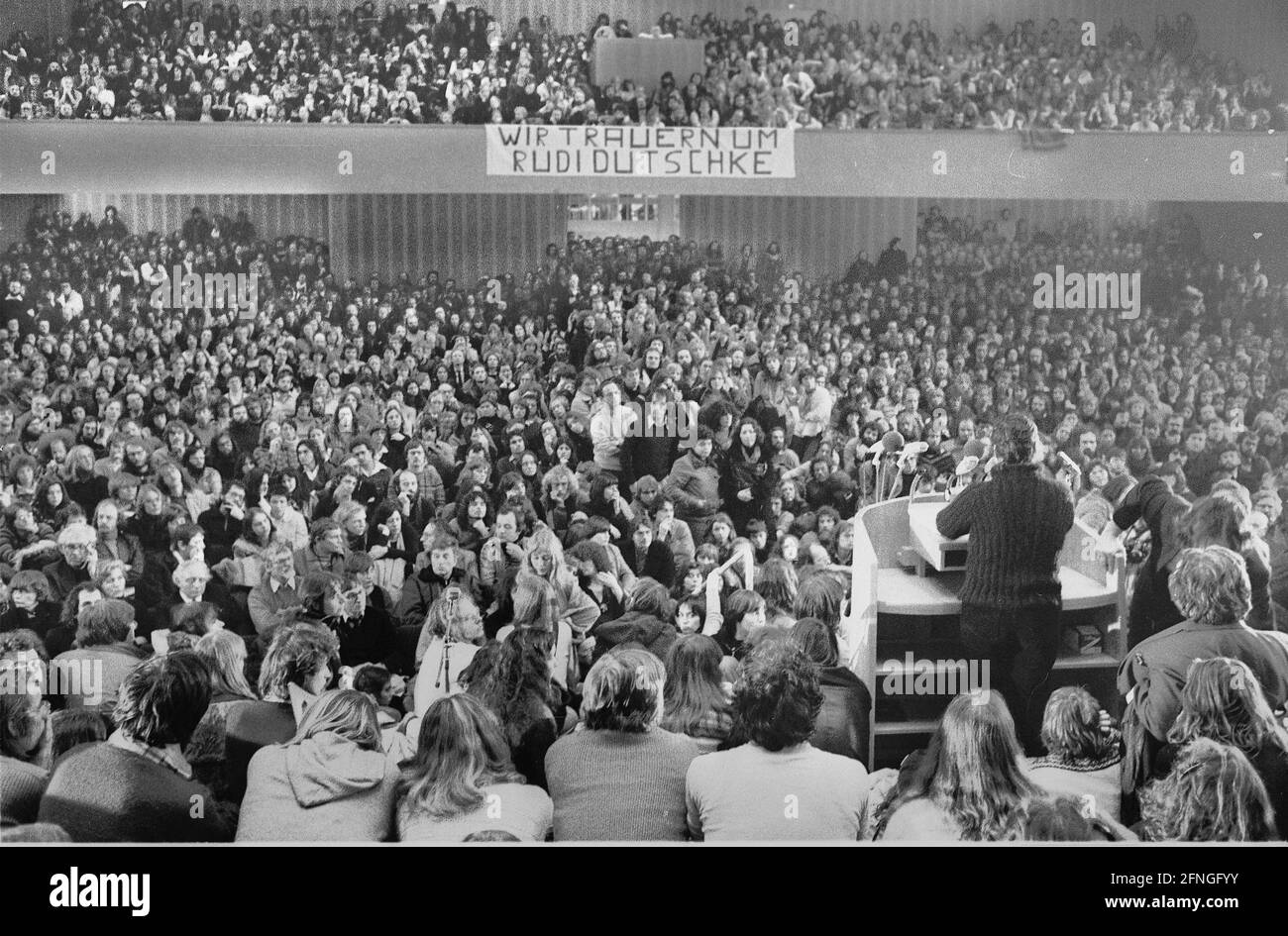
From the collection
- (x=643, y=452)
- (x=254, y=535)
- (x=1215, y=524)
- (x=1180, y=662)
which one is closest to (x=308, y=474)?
(x=254, y=535)

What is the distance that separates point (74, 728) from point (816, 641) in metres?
3.03

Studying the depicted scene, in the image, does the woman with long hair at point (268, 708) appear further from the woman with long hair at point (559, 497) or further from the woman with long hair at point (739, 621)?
the woman with long hair at point (739, 621)

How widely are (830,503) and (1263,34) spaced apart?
2.89 meters

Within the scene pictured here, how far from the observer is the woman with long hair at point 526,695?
5621mm

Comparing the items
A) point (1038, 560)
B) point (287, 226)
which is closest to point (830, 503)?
point (1038, 560)

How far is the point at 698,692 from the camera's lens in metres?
5.78

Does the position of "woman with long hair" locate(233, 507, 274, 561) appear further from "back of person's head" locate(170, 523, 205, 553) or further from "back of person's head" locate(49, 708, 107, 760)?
Answer: "back of person's head" locate(49, 708, 107, 760)

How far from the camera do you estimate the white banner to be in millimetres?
6250

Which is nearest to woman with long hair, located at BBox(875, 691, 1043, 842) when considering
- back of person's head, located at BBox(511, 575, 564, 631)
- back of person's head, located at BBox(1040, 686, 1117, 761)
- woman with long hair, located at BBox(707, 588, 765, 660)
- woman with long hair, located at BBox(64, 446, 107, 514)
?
back of person's head, located at BBox(1040, 686, 1117, 761)

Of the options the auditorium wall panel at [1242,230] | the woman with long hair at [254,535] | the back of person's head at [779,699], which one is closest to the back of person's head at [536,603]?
the back of person's head at [779,699]

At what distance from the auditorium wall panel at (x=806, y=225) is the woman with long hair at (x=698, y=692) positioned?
5.91 feet

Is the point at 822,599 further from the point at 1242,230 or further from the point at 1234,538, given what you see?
the point at 1242,230

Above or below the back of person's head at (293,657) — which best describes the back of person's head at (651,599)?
above
